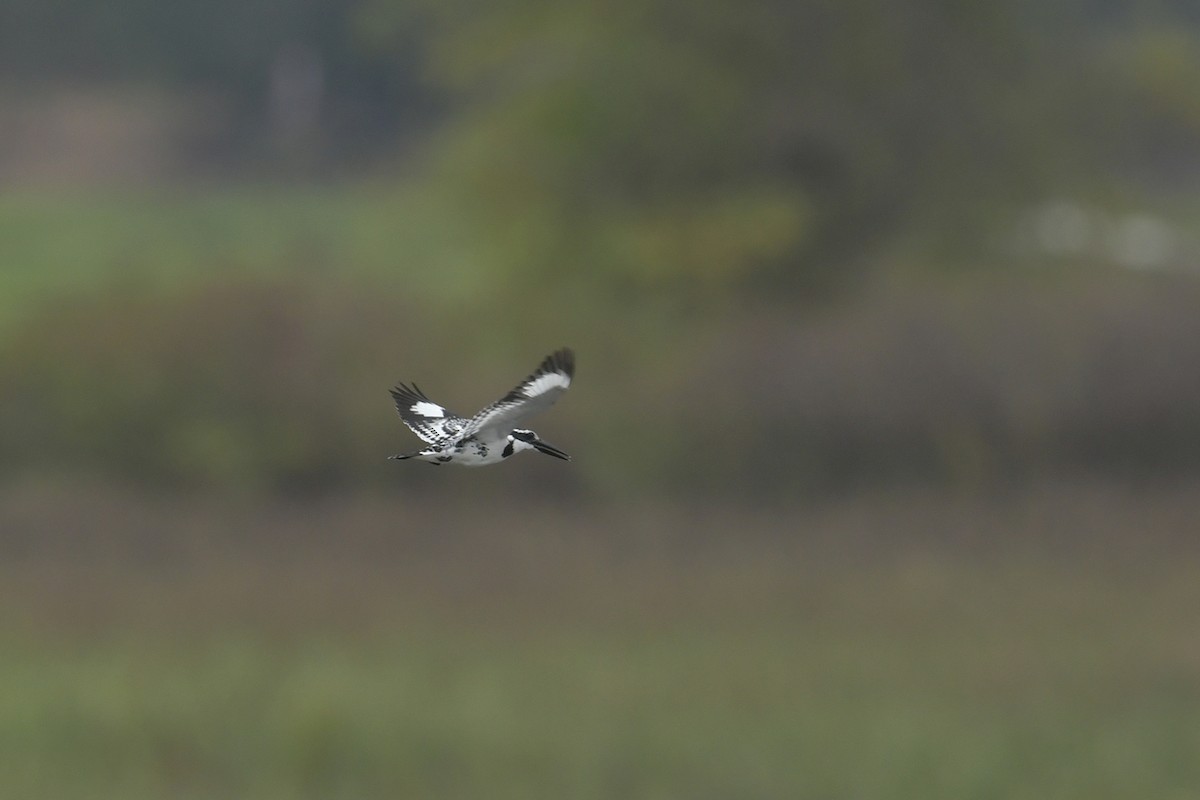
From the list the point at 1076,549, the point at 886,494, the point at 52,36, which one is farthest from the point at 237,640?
the point at 52,36

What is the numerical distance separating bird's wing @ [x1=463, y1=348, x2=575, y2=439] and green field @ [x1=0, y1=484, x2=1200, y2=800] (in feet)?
58.3

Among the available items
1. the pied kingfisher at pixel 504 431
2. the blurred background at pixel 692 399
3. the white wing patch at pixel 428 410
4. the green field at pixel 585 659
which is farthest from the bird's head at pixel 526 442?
the blurred background at pixel 692 399

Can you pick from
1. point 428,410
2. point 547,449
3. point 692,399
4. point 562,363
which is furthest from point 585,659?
point 547,449

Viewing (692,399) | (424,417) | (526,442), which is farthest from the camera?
(692,399)

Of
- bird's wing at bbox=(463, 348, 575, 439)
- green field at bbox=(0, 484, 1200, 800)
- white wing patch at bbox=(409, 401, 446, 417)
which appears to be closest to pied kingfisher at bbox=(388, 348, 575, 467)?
bird's wing at bbox=(463, 348, 575, 439)

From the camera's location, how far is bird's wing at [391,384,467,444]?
192 inches

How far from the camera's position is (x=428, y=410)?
518cm

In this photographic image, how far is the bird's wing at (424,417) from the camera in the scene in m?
4.88

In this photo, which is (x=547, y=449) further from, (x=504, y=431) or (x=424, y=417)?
(x=424, y=417)

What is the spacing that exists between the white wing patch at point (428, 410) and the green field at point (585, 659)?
1729 centimetres

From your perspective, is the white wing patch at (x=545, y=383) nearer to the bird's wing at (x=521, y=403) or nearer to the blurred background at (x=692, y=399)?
the bird's wing at (x=521, y=403)

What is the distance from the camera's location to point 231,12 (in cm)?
5456

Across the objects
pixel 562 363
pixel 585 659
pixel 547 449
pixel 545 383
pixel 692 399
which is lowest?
pixel 547 449

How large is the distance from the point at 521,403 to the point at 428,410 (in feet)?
2.30
